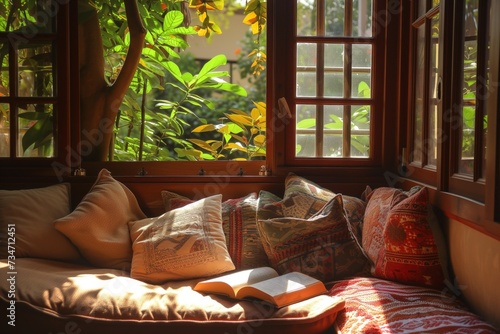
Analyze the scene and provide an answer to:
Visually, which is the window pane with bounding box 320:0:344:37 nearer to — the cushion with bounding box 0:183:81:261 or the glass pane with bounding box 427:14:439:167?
the glass pane with bounding box 427:14:439:167

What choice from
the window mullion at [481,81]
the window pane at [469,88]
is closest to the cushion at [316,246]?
the window pane at [469,88]

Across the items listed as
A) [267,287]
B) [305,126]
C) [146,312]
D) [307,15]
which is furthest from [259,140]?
[146,312]

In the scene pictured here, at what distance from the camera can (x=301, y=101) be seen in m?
3.28

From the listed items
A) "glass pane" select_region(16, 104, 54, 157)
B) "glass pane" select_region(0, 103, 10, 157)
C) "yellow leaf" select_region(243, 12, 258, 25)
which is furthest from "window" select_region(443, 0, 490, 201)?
"glass pane" select_region(0, 103, 10, 157)

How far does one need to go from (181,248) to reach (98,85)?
1293 mm

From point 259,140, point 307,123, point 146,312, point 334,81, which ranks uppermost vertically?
point 334,81

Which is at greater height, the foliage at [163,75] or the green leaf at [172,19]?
the green leaf at [172,19]

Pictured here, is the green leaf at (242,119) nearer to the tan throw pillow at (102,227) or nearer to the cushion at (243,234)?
the cushion at (243,234)

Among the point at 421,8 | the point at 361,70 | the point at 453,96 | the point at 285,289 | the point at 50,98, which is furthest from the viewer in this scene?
the point at 361,70

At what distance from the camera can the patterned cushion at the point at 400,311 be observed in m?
1.96

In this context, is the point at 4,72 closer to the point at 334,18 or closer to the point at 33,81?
the point at 33,81

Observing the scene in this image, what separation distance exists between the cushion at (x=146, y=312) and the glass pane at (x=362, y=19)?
5.33 ft

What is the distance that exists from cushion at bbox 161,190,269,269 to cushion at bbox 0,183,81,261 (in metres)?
0.74

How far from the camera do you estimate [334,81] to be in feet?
10.9
